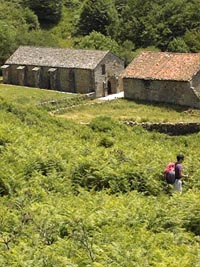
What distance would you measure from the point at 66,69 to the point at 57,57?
2.66m

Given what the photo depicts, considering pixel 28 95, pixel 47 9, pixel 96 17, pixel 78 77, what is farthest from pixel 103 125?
pixel 47 9

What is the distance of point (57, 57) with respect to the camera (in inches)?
2299

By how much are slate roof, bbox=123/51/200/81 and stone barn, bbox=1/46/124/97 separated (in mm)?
5886

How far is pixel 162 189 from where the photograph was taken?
51.9 feet

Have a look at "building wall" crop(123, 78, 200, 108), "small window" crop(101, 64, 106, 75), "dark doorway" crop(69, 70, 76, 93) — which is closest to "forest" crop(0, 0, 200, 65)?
"small window" crop(101, 64, 106, 75)

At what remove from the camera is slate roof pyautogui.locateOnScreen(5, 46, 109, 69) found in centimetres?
5494

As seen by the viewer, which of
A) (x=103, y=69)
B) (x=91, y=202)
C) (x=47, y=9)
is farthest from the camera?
(x=47, y=9)

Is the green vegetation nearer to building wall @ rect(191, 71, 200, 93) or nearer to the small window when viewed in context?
building wall @ rect(191, 71, 200, 93)

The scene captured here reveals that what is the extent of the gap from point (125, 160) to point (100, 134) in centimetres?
1347

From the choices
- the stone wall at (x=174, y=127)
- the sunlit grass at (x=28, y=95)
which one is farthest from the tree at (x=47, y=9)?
the stone wall at (x=174, y=127)

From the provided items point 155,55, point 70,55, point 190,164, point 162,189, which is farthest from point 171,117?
point 162,189

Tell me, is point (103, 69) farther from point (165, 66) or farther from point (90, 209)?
point (90, 209)

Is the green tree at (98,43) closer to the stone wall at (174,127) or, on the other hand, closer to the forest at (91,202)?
the stone wall at (174,127)

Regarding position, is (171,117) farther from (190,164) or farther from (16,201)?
(16,201)
